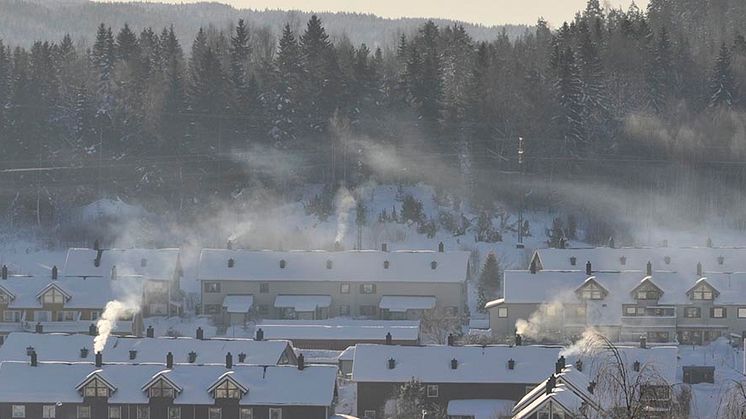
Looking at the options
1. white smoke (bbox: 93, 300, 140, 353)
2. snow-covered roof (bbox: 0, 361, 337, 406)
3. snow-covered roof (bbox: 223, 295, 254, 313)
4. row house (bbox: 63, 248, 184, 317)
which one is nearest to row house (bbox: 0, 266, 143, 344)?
white smoke (bbox: 93, 300, 140, 353)

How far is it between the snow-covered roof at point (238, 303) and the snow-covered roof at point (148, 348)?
38.7ft

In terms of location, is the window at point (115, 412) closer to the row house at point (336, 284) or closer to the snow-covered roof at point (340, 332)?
the snow-covered roof at point (340, 332)

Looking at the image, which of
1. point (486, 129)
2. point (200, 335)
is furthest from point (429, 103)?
point (200, 335)

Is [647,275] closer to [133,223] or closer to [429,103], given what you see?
[429,103]

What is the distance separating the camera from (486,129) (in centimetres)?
8212

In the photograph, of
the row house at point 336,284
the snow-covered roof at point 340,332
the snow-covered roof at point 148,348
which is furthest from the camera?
the row house at point 336,284

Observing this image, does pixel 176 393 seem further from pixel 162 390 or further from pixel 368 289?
pixel 368 289

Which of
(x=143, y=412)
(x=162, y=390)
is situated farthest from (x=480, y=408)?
(x=143, y=412)

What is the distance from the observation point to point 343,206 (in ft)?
262

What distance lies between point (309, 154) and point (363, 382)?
32.8 metres

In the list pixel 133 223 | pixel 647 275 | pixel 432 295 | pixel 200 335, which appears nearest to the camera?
pixel 200 335

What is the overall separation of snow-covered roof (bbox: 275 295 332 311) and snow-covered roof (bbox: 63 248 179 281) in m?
5.01

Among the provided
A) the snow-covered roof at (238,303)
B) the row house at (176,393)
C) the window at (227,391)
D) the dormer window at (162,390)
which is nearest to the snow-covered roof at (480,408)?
the row house at (176,393)

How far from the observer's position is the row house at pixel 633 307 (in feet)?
204
